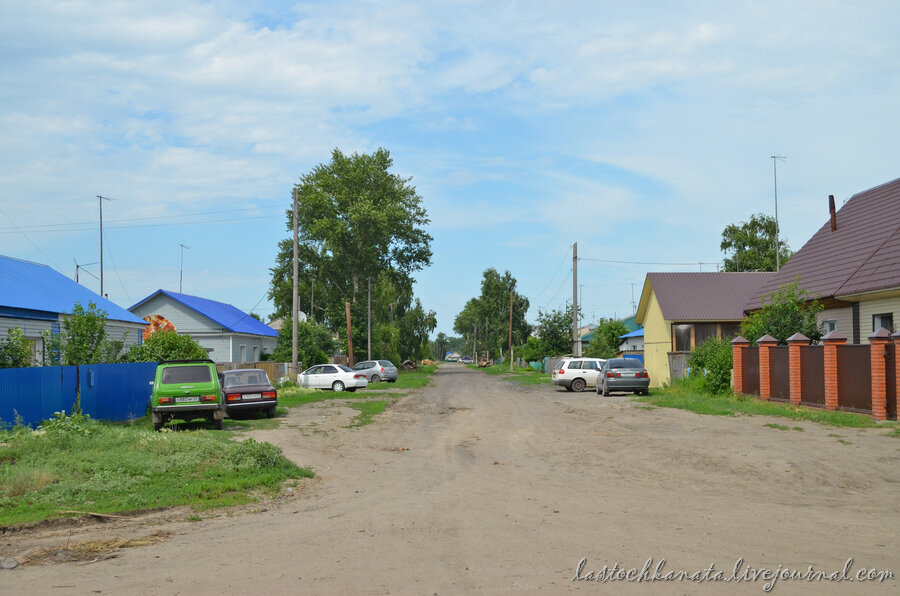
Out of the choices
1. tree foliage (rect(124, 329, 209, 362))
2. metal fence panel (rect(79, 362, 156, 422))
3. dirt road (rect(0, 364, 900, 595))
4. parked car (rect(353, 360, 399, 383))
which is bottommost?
parked car (rect(353, 360, 399, 383))

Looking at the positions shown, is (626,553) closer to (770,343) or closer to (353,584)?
(353,584)

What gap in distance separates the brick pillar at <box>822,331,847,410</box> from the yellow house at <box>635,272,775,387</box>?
17.6 metres

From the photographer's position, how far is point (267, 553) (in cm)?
712

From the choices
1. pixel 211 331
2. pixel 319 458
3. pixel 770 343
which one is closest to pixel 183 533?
pixel 319 458

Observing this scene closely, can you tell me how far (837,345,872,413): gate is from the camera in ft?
61.5

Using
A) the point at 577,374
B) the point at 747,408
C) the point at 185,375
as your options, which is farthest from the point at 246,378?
the point at 577,374

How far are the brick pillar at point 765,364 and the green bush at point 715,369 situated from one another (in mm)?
3496

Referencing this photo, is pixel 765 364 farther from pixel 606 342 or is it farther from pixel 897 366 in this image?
pixel 606 342

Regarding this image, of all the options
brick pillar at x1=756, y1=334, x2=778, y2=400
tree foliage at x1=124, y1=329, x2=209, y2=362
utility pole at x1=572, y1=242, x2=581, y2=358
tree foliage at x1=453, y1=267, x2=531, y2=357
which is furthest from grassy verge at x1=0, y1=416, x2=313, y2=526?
tree foliage at x1=453, y1=267, x2=531, y2=357

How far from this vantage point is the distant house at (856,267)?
22656 mm

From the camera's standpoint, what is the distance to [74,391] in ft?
59.5

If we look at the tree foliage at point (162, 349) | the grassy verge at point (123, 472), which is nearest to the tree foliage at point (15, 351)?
the tree foliage at point (162, 349)

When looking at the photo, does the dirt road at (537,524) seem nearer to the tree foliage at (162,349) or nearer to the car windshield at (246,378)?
the car windshield at (246,378)

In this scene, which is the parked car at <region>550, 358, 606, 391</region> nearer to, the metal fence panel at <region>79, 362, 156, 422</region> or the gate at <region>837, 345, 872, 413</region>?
the gate at <region>837, 345, 872, 413</region>
